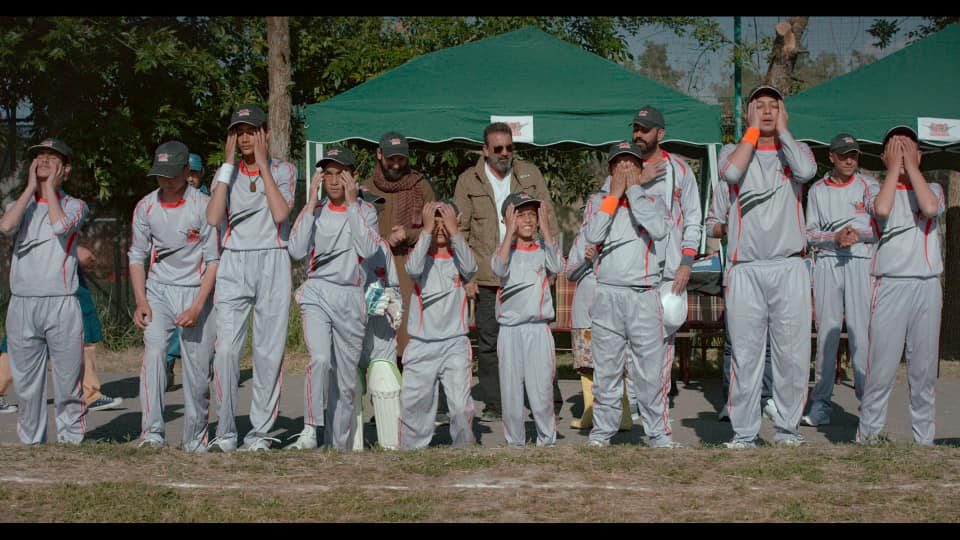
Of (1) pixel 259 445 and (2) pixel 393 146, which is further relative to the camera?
(2) pixel 393 146

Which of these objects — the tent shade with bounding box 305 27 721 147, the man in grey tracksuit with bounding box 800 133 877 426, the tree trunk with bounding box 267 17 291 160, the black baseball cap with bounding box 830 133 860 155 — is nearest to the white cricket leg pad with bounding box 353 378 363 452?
the man in grey tracksuit with bounding box 800 133 877 426

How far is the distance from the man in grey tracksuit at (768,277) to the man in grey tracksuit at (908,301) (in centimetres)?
78

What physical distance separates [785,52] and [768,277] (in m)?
9.47

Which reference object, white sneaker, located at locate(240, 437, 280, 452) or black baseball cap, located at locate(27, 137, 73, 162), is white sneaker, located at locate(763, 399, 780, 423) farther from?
black baseball cap, located at locate(27, 137, 73, 162)

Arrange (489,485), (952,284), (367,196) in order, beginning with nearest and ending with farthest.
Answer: (489,485)
(367,196)
(952,284)

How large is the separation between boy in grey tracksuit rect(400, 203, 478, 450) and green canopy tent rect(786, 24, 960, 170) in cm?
509

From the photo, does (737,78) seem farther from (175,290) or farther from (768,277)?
(175,290)

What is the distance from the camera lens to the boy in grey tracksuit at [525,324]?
749cm

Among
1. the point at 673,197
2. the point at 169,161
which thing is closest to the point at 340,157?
the point at 169,161

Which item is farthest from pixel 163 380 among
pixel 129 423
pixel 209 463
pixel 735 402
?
pixel 735 402

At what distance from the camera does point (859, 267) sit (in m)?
9.35

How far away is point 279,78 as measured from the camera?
15539mm

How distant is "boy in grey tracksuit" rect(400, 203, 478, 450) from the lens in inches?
296

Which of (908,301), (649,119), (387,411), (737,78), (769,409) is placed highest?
(737,78)
